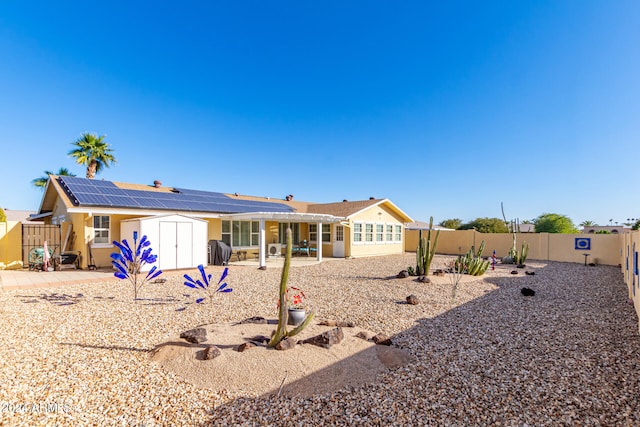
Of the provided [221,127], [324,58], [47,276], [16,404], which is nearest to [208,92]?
[221,127]

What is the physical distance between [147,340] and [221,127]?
56.8ft

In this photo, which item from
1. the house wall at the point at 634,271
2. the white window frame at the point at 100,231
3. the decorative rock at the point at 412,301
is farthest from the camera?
the white window frame at the point at 100,231

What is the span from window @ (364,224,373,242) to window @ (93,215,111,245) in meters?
14.2

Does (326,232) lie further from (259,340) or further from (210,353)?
(210,353)

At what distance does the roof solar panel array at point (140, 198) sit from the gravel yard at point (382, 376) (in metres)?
5.20

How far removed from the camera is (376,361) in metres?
4.13

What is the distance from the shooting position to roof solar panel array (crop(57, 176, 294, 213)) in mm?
12898

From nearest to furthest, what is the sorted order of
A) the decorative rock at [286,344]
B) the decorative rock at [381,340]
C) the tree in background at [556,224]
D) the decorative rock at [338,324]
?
the decorative rock at [286,344]
the decorative rock at [381,340]
the decorative rock at [338,324]
the tree in background at [556,224]

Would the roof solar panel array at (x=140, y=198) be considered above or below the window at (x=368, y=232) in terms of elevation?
above

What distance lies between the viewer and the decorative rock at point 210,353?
405 cm

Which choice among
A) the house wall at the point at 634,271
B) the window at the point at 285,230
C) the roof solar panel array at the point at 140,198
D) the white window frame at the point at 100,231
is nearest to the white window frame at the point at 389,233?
the window at the point at 285,230

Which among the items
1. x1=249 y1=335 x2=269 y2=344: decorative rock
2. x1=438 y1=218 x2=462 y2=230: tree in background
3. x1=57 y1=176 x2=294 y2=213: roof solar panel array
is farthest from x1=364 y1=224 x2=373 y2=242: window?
x1=438 y1=218 x2=462 y2=230: tree in background

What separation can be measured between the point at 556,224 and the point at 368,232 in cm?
2750

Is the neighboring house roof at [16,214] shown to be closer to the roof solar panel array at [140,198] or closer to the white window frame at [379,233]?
the roof solar panel array at [140,198]
